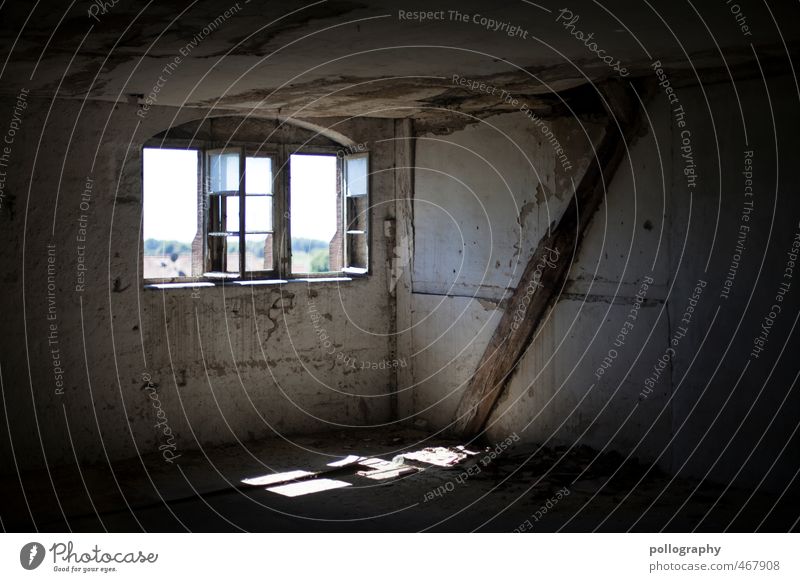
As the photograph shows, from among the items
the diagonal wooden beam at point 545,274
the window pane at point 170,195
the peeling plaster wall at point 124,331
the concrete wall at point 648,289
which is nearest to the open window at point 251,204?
the window pane at point 170,195

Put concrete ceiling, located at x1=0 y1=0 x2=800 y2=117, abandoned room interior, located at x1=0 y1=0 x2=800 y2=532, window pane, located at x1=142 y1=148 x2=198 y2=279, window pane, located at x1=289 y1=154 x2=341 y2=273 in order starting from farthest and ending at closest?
window pane, located at x1=289 y1=154 x2=341 y2=273 < window pane, located at x1=142 y1=148 x2=198 y2=279 < abandoned room interior, located at x1=0 y1=0 x2=800 y2=532 < concrete ceiling, located at x1=0 y1=0 x2=800 y2=117

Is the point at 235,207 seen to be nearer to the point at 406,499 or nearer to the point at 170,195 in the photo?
the point at 170,195

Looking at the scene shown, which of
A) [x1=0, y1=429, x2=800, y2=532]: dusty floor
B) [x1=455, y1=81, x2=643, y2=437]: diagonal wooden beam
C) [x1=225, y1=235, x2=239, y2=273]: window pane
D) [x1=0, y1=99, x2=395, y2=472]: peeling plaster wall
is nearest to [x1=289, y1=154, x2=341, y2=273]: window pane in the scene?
A: [x1=0, y1=99, x2=395, y2=472]: peeling plaster wall

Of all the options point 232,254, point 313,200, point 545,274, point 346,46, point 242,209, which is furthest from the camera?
point 313,200

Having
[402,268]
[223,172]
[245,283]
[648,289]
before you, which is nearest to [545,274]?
[648,289]

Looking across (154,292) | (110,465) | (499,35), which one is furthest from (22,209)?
(499,35)

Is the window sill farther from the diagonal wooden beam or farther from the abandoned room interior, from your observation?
the diagonal wooden beam

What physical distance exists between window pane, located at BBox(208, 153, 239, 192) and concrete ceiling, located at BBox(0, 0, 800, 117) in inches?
29.3

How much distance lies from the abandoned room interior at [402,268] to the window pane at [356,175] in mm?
33

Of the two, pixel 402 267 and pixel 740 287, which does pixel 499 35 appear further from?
pixel 402 267

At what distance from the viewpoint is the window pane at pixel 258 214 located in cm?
673

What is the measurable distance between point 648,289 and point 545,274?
79 cm

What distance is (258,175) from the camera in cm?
677

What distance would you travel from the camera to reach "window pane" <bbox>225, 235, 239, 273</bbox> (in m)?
6.68
